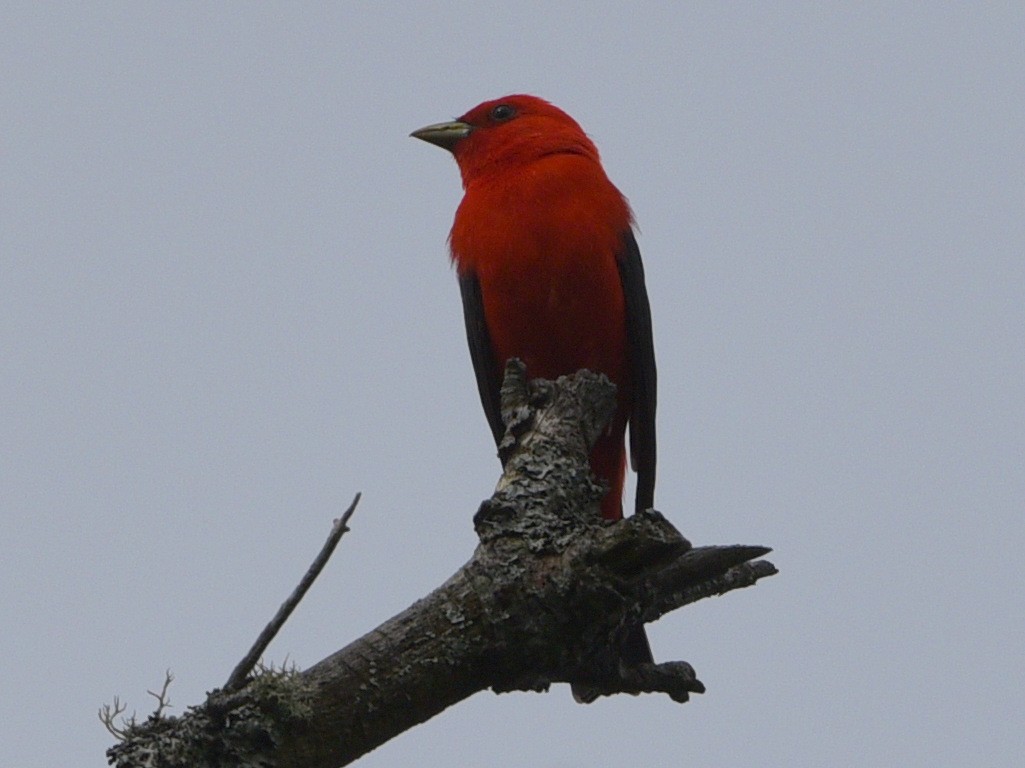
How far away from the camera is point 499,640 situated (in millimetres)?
3344

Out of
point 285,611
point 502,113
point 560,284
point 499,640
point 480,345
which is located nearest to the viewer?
point 285,611

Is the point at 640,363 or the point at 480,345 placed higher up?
the point at 480,345

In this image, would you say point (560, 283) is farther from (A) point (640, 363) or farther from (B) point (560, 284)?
(A) point (640, 363)

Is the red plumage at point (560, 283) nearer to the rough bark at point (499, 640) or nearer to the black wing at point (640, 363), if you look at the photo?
the black wing at point (640, 363)

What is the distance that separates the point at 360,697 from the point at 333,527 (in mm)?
402

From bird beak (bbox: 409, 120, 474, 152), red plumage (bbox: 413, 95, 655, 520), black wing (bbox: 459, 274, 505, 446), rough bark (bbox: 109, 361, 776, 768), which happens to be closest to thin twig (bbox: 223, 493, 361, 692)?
rough bark (bbox: 109, 361, 776, 768)

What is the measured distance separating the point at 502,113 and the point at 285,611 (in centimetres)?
458

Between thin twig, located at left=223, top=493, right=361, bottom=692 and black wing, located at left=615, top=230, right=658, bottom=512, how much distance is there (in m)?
3.09

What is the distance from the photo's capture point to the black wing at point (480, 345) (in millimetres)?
6079

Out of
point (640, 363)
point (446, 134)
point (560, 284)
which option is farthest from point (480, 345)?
point (446, 134)

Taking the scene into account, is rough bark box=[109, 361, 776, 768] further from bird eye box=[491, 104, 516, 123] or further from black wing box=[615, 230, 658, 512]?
bird eye box=[491, 104, 516, 123]

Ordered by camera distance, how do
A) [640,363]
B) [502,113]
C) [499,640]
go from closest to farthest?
[499,640] → [640,363] → [502,113]

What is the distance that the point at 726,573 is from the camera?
143 inches

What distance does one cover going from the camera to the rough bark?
3.04m
